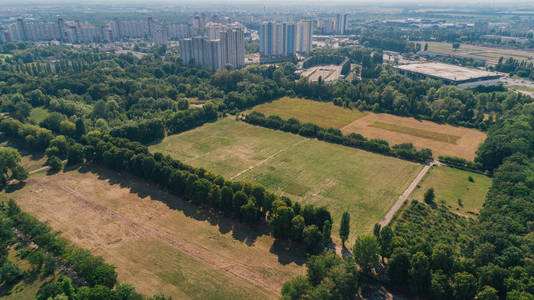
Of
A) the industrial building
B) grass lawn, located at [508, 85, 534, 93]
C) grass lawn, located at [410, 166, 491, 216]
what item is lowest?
grass lawn, located at [410, 166, 491, 216]

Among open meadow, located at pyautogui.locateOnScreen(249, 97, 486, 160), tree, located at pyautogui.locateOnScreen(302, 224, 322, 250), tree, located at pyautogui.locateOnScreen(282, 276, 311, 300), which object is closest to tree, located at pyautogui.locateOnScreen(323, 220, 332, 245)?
tree, located at pyautogui.locateOnScreen(302, 224, 322, 250)

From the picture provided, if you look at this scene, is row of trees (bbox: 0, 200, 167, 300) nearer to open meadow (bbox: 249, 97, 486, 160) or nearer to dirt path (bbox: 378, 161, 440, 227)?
dirt path (bbox: 378, 161, 440, 227)

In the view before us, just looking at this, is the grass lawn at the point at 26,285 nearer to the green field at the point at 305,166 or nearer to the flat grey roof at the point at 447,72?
the green field at the point at 305,166

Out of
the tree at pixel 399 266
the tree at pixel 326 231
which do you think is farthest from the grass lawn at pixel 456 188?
the tree at pixel 326 231

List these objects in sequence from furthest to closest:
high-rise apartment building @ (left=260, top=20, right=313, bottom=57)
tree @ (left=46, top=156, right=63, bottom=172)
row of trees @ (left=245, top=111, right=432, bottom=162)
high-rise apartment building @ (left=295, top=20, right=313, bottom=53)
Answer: high-rise apartment building @ (left=295, top=20, right=313, bottom=53) < high-rise apartment building @ (left=260, top=20, right=313, bottom=57) < row of trees @ (left=245, top=111, right=432, bottom=162) < tree @ (left=46, top=156, right=63, bottom=172)

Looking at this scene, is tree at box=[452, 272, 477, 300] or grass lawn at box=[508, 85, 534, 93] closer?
tree at box=[452, 272, 477, 300]

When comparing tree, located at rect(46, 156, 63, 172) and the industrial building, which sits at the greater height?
the industrial building

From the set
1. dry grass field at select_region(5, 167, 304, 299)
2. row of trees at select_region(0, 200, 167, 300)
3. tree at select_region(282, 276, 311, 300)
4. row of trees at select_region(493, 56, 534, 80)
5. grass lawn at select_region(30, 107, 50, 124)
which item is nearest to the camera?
tree at select_region(282, 276, 311, 300)
